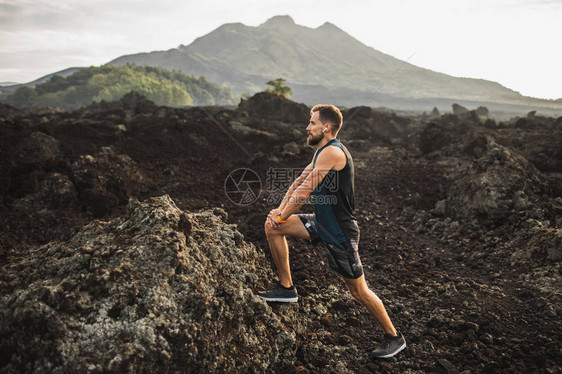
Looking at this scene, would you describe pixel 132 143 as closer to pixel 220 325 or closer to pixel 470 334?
pixel 220 325

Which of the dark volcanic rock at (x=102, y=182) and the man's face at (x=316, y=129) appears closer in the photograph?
the man's face at (x=316, y=129)

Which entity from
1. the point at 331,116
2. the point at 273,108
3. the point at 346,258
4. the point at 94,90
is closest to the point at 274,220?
the point at 346,258

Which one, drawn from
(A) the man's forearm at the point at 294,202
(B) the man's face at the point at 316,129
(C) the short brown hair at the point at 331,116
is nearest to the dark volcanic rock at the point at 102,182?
(A) the man's forearm at the point at 294,202

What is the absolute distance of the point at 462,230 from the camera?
6.72 metres

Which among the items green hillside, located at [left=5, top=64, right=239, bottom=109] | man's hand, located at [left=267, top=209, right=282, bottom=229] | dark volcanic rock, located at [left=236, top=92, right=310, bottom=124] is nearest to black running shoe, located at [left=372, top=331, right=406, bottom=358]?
man's hand, located at [left=267, top=209, right=282, bottom=229]

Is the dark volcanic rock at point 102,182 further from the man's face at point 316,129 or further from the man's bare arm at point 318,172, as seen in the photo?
the man's face at point 316,129

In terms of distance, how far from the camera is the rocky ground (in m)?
2.37

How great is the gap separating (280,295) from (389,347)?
1.17 m

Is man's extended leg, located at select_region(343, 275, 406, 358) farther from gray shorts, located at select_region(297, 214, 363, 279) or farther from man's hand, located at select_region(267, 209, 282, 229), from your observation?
man's hand, located at select_region(267, 209, 282, 229)

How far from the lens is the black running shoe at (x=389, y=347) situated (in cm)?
319

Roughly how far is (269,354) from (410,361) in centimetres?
142

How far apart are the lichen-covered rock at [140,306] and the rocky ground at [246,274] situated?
0.5 inches

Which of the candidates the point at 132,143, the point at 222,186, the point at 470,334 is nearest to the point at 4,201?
the point at 222,186

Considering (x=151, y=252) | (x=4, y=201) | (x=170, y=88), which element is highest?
(x=170, y=88)
